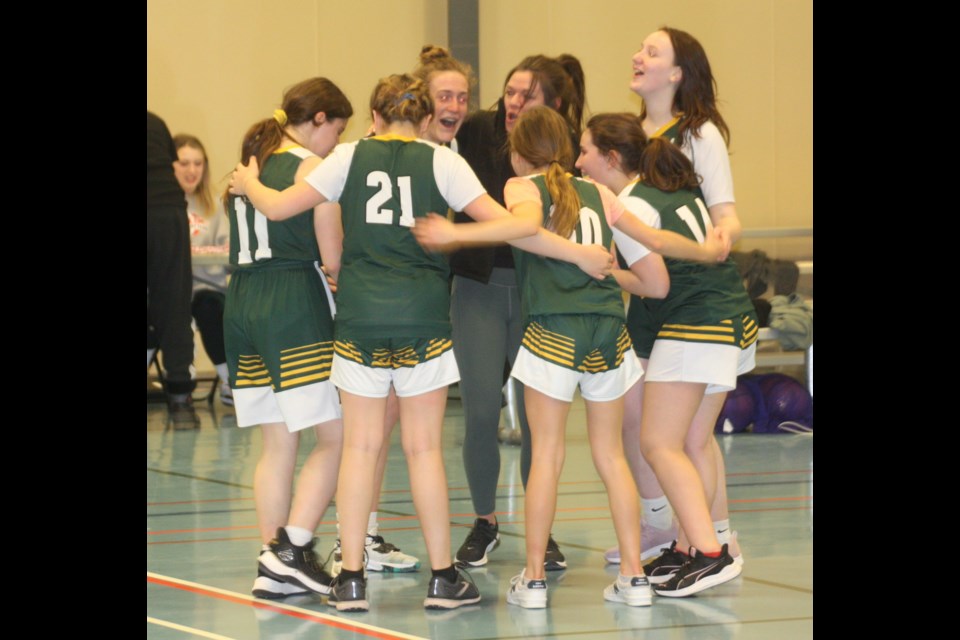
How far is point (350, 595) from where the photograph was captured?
3.57 metres

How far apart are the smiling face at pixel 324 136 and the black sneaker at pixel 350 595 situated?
1277 mm

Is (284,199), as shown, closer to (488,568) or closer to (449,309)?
(449,309)

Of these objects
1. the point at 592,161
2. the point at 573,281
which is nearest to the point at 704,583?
the point at 573,281

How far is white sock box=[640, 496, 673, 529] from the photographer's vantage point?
427 cm

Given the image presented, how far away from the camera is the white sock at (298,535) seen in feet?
12.4

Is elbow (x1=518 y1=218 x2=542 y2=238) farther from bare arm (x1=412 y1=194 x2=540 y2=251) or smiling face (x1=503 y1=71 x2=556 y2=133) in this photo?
smiling face (x1=503 y1=71 x2=556 y2=133)

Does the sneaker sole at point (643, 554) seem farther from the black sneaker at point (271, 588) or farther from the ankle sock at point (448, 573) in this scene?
the black sneaker at point (271, 588)

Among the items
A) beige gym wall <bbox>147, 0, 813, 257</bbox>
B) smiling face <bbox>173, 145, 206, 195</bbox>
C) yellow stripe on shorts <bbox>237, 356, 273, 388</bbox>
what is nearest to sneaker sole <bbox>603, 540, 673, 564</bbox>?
yellow stripe on shorts <bbox>237, 356, 273, 388</bbox>

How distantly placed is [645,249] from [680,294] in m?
0.22

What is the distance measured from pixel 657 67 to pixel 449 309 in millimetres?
1039

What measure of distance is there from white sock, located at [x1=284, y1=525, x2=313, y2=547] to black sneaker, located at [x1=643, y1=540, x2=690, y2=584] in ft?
3.38
